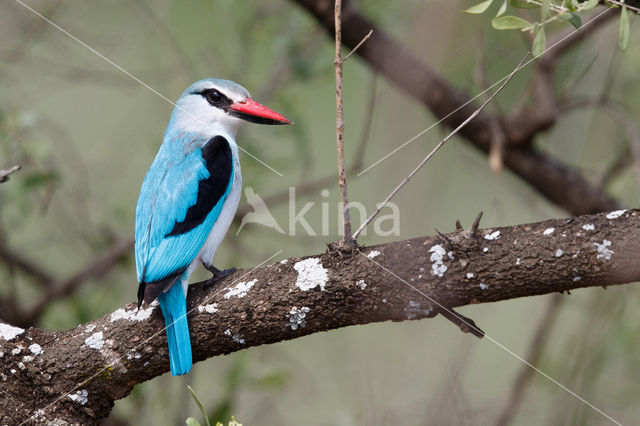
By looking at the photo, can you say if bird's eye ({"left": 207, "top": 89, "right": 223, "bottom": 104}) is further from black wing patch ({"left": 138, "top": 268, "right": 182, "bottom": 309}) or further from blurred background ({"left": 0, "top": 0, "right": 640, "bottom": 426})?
black wing patch ({"left": 138, "top": 268, "right": 182, "bottom": 309})

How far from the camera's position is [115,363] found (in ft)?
7.98

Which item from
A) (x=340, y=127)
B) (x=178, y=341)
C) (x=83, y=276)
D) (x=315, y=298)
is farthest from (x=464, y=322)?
(x=83, y=276)

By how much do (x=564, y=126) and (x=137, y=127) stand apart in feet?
10.1

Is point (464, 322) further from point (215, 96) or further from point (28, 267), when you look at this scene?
point (28, 267)

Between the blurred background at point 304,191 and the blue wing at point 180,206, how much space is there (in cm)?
85

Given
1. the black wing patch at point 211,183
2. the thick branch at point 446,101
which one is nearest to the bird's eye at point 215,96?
the black wing patch at point 211,183

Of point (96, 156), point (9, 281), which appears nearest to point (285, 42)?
point (96, 156)

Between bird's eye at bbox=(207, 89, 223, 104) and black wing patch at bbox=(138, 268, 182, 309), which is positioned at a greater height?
bird's eye at bbox=(207, 89, 223, 104)

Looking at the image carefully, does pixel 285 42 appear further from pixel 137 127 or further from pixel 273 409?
pixel 273 409

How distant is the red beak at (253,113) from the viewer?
134 inches

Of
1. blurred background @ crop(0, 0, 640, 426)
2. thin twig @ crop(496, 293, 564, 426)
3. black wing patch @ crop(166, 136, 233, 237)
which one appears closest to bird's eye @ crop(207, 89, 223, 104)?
black wing patch @ crop(166, 136, 233, 237)

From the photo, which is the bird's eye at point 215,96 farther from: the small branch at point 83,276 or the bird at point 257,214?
the small branch at point 83,276

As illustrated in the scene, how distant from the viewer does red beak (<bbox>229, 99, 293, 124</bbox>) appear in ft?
11.2

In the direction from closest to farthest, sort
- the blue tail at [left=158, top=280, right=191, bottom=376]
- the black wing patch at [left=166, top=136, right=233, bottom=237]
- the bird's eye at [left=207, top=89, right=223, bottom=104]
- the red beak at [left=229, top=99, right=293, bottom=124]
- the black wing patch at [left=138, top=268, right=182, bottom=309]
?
the blue tail at [left=158, top=280, right=191, bottom=376] < the black wing patch at [left=138, top=268, right=182, bottom=309] < the black wing patch at [left=166, top=136, right=233, bottom=237] < the red beak at [left=229, top=99, right=293, bottom=124] < the bird's eye at [left=207, top=89, right=223, bottom=104]
